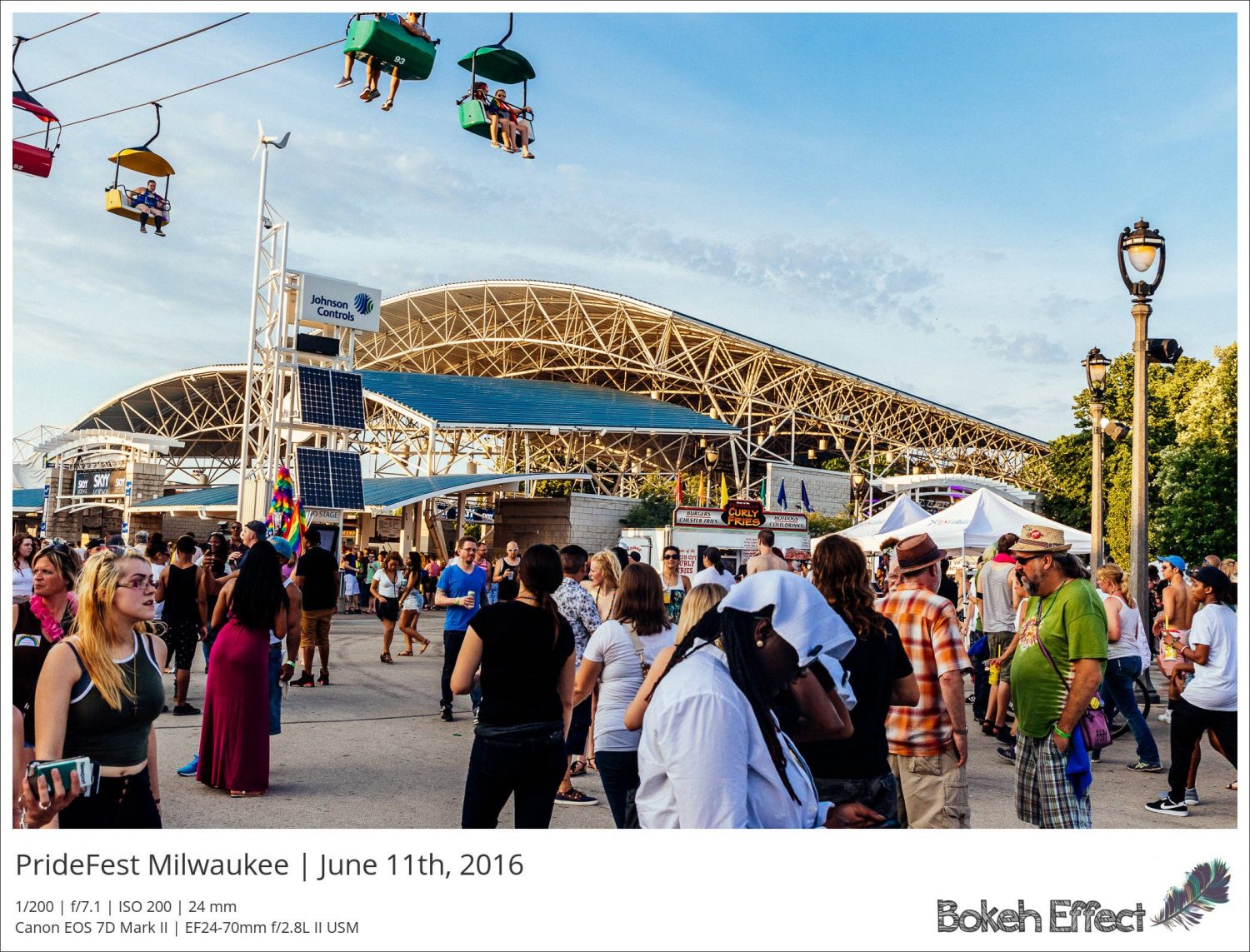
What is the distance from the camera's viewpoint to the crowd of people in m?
2.84

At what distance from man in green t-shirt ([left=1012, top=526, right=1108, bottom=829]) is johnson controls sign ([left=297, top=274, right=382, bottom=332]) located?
29165 mm

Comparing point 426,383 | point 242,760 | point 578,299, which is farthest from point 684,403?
point 242,760

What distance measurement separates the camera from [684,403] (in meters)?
62.9

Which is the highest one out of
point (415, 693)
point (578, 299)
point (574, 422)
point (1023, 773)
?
point (578, 299)

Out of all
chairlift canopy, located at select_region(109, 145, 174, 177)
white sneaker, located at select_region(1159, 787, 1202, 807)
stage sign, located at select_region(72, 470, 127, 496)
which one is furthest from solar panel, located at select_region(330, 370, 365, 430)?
white sneaker, located at select_region(1159, 787, 1202, 807)

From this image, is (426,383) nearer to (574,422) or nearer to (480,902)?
(574,422)

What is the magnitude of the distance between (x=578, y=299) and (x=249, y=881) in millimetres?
53212

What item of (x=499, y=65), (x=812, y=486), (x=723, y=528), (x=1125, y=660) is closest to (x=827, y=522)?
(x=812, y=486)

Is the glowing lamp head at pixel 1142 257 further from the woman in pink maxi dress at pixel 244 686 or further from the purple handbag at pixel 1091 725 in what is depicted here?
the woman in pink maxi dress at pixel 244 686

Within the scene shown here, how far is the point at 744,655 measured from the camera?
2.81 metres

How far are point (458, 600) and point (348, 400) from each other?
20986 millimetres


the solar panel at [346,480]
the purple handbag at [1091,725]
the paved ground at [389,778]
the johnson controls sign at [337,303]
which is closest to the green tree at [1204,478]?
the paved ground at [389,778]

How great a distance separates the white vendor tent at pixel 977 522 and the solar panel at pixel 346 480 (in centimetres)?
1597

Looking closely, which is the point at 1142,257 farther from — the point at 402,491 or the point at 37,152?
the point at 402,491
